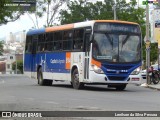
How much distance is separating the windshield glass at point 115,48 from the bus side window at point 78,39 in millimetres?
1176

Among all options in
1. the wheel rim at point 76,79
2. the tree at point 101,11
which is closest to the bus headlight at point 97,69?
the wheel rim at point 76,79

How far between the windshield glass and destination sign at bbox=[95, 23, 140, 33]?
0.74 ft

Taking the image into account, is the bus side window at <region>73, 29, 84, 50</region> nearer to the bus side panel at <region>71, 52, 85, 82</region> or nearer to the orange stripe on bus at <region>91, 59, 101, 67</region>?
the bus side panel at <region>71, 52, 85, 82</region>

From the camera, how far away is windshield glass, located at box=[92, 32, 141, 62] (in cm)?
2356

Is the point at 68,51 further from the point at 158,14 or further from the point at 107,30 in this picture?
the point at 158,14

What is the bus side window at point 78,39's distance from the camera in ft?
81.0

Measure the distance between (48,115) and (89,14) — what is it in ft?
209

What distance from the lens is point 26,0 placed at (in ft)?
169

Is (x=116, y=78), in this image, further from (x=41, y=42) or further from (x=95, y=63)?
(x=41, y=42)

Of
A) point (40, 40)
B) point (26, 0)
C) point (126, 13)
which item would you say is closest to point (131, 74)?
point (40, 40)

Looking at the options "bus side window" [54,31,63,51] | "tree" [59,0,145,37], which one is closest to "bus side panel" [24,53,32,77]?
"bus side window" [54,31,63,51]

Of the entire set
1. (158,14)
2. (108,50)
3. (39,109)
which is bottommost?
(39,109)

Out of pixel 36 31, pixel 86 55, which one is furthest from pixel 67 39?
pixel 36 31

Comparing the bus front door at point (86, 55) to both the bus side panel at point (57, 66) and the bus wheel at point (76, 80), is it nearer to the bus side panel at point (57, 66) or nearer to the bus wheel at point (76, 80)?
the bus wheel at point (76, 80)
